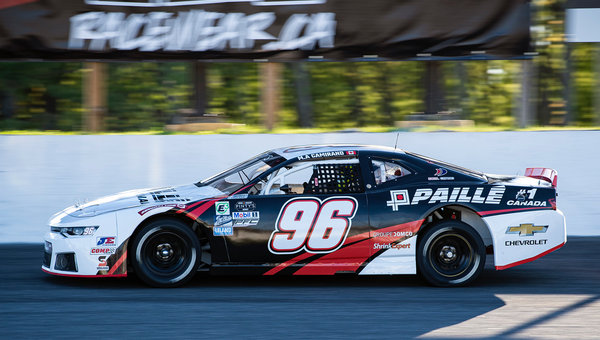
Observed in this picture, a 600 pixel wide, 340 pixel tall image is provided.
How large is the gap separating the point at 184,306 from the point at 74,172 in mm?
4142

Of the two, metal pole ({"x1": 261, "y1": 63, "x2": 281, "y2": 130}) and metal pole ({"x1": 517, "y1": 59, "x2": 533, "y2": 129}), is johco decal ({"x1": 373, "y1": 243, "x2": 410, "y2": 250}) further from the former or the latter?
metal pole ({"x1": 517, "y1": 59, "x2": 533, "y2": 129})

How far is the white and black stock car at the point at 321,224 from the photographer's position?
6.66m

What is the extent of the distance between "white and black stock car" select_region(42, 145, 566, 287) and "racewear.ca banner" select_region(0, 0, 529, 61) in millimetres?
4268

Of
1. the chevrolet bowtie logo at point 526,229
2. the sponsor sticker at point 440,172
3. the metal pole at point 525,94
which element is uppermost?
the metal pole at point 525,94

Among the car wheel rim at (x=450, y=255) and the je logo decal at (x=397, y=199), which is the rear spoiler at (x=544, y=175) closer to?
the car wheel rim at (x=450, y=255)

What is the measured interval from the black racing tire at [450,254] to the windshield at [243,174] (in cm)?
158

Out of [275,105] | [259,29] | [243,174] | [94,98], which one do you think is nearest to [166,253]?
[243,174]

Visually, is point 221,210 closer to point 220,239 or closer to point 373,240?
point 220,239

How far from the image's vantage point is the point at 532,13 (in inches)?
440

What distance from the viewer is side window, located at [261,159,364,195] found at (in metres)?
6.86

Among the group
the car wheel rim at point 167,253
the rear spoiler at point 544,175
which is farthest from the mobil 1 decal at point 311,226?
the rear spoiler at point 544,175

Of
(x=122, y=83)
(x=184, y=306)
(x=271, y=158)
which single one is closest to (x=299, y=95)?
(x=122, y=83)

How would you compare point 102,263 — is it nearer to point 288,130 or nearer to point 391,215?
point 391,215

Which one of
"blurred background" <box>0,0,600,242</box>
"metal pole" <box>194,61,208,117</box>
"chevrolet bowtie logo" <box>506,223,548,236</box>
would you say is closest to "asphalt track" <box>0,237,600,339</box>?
"chevrolet bowtie logo" <box>506,223,548,236</box>
